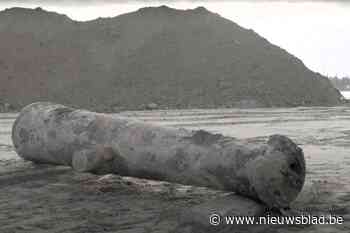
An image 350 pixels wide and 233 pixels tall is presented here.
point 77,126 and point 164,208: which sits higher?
point 77,126

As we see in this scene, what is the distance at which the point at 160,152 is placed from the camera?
588cm

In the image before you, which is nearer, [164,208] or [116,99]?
[164,208]

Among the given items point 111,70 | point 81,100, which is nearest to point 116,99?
point 81,100

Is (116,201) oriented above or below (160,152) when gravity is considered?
below

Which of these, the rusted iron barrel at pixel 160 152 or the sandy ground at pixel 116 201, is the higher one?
the rusted iron barrel at pixel 160 152

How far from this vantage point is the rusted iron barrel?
195 inches

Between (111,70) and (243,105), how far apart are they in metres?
14.4

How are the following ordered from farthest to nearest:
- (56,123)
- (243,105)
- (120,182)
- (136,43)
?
(136,43), (243,105), (56,123), (120,182)

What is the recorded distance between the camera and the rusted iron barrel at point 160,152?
4.96m

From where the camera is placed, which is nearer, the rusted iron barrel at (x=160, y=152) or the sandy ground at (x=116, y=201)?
the sandy ground at (x=116, y=201)

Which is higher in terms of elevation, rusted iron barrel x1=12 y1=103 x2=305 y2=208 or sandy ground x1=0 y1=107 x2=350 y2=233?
rusted iron barrel x1=12 y1=103 x2=305 y2=208

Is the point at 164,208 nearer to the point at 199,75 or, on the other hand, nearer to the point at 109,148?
the point at 109,148

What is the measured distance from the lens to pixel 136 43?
53156mm

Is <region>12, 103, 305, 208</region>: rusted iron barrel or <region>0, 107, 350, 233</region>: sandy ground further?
<region>12, 103, 305, 208</region>: rusted iron barrel
